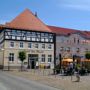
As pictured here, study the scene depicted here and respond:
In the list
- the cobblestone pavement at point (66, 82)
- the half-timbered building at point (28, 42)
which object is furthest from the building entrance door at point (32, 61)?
the cobblestone pavement at point (66, 82)

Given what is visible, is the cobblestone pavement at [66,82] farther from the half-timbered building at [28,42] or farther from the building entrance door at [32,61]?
the building entrance door at [32,61]

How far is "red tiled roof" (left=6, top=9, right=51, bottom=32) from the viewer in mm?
69062

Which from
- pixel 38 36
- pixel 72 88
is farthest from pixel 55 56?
pixel 72 88

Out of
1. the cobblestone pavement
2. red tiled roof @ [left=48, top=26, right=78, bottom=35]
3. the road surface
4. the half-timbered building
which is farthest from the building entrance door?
the road surface

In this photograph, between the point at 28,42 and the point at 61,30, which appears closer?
the point at 28,42

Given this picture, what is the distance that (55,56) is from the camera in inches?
2923

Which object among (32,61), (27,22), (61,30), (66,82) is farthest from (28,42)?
(66,82)

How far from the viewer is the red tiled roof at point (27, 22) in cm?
6906

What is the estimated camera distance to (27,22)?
236ft

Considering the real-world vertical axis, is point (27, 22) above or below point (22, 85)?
above

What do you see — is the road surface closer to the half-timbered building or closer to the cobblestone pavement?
the cobblestone pavement

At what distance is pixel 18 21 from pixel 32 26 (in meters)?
3.76

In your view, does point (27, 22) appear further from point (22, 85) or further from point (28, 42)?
point (22, 85)

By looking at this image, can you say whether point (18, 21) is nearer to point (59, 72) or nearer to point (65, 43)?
point (65, 43)
